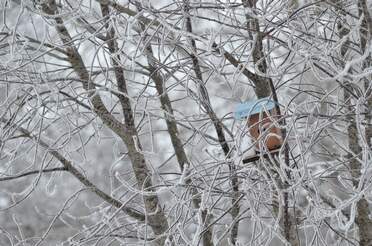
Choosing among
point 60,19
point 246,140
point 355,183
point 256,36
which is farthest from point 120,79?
point 355,183

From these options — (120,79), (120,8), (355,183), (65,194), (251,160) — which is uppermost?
(120,8)

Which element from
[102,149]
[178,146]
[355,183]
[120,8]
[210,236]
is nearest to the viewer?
[120,8]

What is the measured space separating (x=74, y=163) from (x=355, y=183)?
1.66 m

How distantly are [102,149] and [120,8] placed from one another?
1321cm

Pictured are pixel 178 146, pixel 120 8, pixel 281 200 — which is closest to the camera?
pixel 281 200

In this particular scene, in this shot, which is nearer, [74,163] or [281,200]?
→ [281,200]

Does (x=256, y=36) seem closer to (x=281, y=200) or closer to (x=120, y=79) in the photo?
(x=281, y=200)

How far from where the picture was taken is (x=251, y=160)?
3.68 meters

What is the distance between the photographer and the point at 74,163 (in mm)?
4465

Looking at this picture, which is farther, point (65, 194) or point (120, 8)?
point (65, 194)

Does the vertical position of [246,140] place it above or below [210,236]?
above

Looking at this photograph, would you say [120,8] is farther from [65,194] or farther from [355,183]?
[65,194]

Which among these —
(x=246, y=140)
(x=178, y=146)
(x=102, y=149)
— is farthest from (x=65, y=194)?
(x=246, y=140)

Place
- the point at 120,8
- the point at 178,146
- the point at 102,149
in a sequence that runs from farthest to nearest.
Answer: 1. the point at 102,149
2. the point at 178,146
3. the point at 120,8
